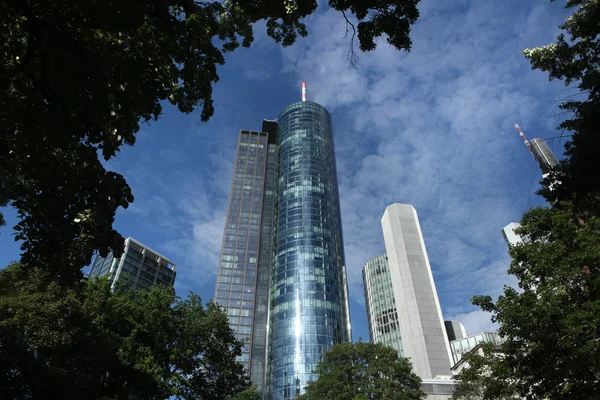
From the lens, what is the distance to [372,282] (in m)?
133

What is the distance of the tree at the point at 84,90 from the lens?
5.97 meters

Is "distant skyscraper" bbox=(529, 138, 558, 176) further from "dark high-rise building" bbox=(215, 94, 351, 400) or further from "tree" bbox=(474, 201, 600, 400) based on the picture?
"tree" bbox=(474, 201, 600, 400)

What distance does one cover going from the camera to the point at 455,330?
116 m

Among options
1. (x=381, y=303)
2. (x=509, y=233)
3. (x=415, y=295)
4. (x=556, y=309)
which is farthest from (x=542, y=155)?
(x=556, y=309)

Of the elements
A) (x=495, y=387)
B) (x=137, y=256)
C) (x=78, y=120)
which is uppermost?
(x=137, y=256)

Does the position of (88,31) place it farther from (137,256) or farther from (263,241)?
(137,256)

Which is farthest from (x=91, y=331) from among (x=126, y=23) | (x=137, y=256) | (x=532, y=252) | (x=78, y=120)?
(x=137, y=256)

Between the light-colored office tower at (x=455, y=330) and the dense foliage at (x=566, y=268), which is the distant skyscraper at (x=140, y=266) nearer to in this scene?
the light-colored office tower at (x=455, y=330)

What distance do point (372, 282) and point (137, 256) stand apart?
281 feet

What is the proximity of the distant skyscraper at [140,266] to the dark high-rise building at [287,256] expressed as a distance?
30888 millimetres

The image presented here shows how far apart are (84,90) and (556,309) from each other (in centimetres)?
1549

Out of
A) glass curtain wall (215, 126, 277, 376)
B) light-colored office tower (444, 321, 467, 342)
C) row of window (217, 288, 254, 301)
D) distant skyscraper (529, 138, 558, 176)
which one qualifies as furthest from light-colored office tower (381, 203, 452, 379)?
row of window (217, 288, 254, 301)

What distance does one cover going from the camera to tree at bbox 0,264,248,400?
15.7 metres

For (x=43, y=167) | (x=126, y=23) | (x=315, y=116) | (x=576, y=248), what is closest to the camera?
(x=126, y=23)
